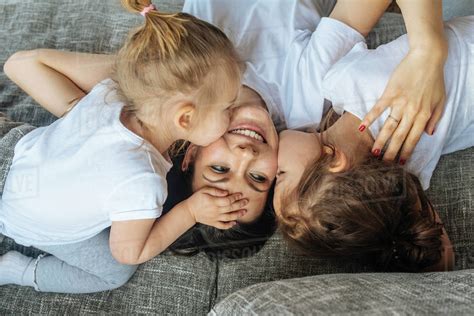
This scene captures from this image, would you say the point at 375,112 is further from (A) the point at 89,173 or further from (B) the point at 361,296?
(A) the point at 89,173

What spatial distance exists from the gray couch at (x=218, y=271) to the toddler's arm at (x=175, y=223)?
0.07 m

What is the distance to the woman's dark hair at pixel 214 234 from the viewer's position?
551 mm

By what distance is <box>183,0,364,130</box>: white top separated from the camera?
583 mm

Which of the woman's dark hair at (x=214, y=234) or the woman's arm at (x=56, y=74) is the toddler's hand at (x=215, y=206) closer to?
the woman's dark hair at (x=214, y=234)

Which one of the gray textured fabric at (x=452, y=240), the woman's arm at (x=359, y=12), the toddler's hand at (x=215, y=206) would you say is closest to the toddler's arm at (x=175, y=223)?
the toddler's hand at (x=215, y=206)

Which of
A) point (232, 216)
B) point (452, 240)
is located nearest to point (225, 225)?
point (232, 216)

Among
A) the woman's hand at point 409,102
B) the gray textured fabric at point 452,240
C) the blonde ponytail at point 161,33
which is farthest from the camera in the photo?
the gray textured fabric at point 452,240

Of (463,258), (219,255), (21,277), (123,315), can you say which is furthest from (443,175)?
(21,277)

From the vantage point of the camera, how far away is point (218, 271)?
714mm

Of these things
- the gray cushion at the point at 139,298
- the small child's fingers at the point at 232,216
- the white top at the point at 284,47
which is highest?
the white top at the point at 284,47

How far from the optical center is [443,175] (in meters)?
0.77

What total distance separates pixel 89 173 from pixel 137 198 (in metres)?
0.05

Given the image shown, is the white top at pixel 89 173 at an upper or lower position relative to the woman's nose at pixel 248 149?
lower

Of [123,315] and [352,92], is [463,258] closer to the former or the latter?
[352,92]
